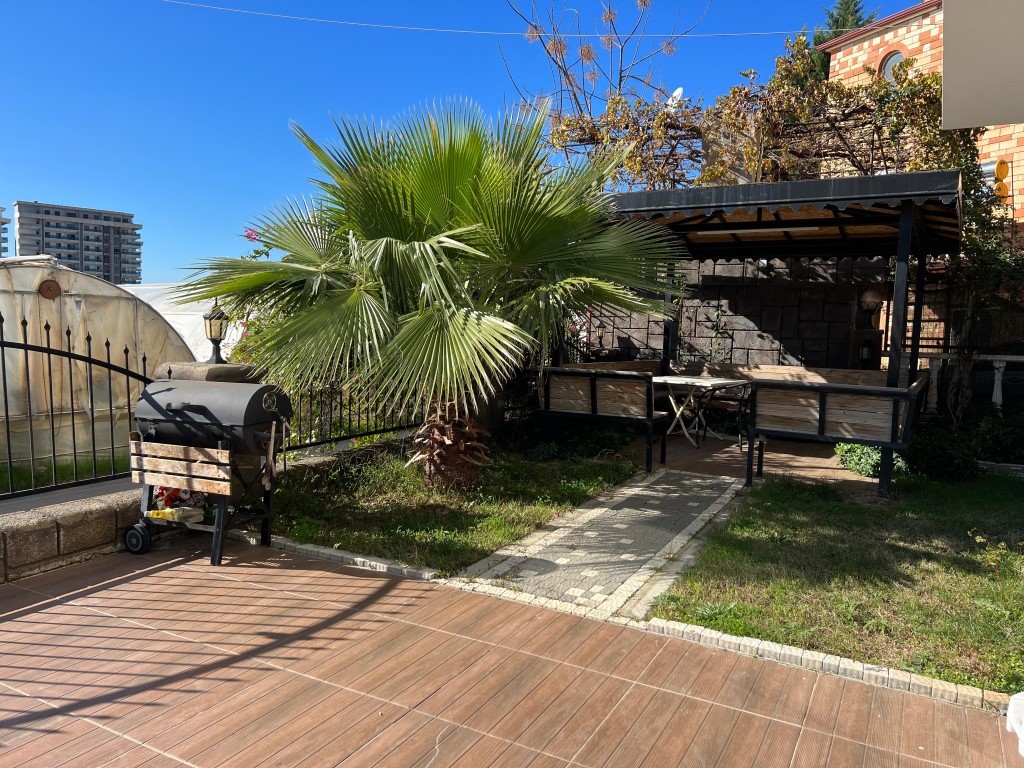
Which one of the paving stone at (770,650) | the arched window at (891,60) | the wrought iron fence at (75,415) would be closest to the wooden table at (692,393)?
the wrought iron fence at (75,415)

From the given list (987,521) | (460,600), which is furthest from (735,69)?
(460,600)

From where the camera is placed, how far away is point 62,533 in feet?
12.5

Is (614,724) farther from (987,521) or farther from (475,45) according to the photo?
(475,45)

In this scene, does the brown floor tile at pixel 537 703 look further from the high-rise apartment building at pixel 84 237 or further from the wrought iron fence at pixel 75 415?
the high-rise apartment building at pixel 84 237

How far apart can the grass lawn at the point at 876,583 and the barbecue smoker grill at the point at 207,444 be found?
7.96ft

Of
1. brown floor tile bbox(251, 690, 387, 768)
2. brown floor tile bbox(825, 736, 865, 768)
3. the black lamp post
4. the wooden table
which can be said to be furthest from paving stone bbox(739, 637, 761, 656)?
the wooden table

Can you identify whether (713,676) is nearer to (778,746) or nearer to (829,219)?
(778,746)

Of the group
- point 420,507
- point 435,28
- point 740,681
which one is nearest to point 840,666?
point 740,681

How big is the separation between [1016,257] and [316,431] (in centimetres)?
874

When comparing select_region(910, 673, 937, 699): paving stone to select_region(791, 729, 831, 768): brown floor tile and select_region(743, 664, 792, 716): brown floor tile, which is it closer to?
select_region(743, 664, 792, 716): brown floor tile

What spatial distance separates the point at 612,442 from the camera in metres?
7.47

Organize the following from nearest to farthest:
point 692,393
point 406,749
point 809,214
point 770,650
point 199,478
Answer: point 406,749, point 770,650, point 199,478, point 809,214, point 692,393

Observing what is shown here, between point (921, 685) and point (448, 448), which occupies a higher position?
point (448, 448)

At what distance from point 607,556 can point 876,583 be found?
147 cm
